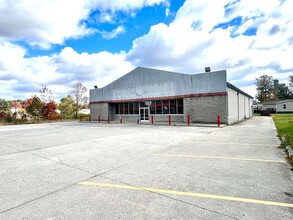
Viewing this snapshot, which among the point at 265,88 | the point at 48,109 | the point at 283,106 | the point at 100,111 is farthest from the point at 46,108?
the point at 265,88

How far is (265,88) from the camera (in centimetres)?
7400

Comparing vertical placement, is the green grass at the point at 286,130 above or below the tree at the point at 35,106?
below

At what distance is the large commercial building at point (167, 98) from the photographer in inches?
793

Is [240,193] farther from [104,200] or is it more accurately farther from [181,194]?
[104,200]

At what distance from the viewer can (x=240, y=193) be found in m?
3.79

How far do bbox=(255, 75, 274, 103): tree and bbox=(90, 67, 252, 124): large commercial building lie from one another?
5819 cm

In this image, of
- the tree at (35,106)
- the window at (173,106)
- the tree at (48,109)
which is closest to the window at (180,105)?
the window at (173,106)

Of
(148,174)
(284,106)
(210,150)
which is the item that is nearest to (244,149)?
(210,150)

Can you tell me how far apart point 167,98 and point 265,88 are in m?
67.4

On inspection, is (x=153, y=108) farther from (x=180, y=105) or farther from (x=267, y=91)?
(x=267, y=91)

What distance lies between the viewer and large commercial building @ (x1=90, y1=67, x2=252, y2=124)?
66.1 ft

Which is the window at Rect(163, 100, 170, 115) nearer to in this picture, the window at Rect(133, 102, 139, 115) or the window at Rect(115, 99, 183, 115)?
the window at Rect(115, 99, 183, 115)

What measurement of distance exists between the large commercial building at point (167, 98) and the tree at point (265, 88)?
191 feet

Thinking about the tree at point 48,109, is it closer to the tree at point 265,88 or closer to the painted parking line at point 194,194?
the painted parking line at point 194,194
